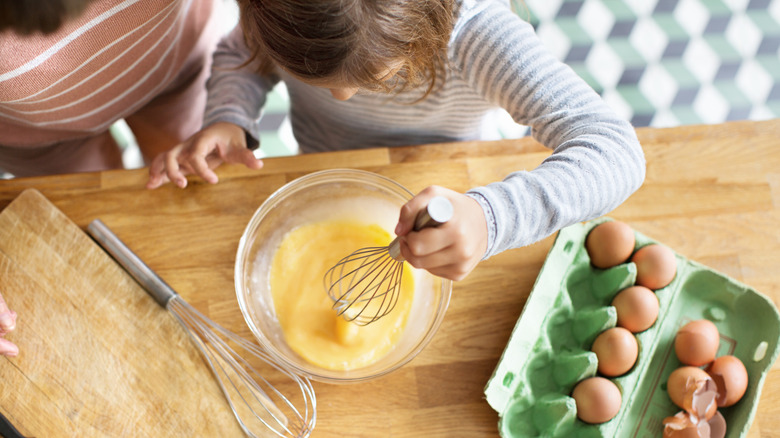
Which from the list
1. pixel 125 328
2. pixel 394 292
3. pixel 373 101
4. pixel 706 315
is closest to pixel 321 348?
pixel 394 292

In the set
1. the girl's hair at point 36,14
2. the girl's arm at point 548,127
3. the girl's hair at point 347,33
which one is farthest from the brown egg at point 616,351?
the girl's hair at point 36,14

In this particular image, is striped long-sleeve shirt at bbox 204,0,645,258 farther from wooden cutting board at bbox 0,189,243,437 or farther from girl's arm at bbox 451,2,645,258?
wooden cutting board at bbox 0,189,243,437

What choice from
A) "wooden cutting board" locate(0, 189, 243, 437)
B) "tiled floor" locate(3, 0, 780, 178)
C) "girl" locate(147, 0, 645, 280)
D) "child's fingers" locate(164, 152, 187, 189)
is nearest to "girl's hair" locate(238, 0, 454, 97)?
"girl" locate(147, 0, 645, 280)

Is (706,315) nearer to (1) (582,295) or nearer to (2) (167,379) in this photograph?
(1) (582,295)

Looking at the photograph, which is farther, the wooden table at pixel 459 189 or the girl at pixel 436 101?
the wooden table at pixel 459 189

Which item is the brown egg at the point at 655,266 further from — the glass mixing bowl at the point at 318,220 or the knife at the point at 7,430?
the knife at the point at 7,430

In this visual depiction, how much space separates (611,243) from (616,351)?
125 mm

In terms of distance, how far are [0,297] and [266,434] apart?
329 millimetres

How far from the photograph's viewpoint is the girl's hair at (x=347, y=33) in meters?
0.47

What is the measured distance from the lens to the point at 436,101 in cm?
78

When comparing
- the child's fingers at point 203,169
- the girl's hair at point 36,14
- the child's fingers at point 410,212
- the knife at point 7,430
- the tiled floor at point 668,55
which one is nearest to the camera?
the girl's hair at point 36,14

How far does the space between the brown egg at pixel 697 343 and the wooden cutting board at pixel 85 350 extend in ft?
1.72

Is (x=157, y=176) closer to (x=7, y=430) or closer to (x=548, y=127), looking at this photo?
(x=7, y=430)

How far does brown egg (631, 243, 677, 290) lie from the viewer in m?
0.67
